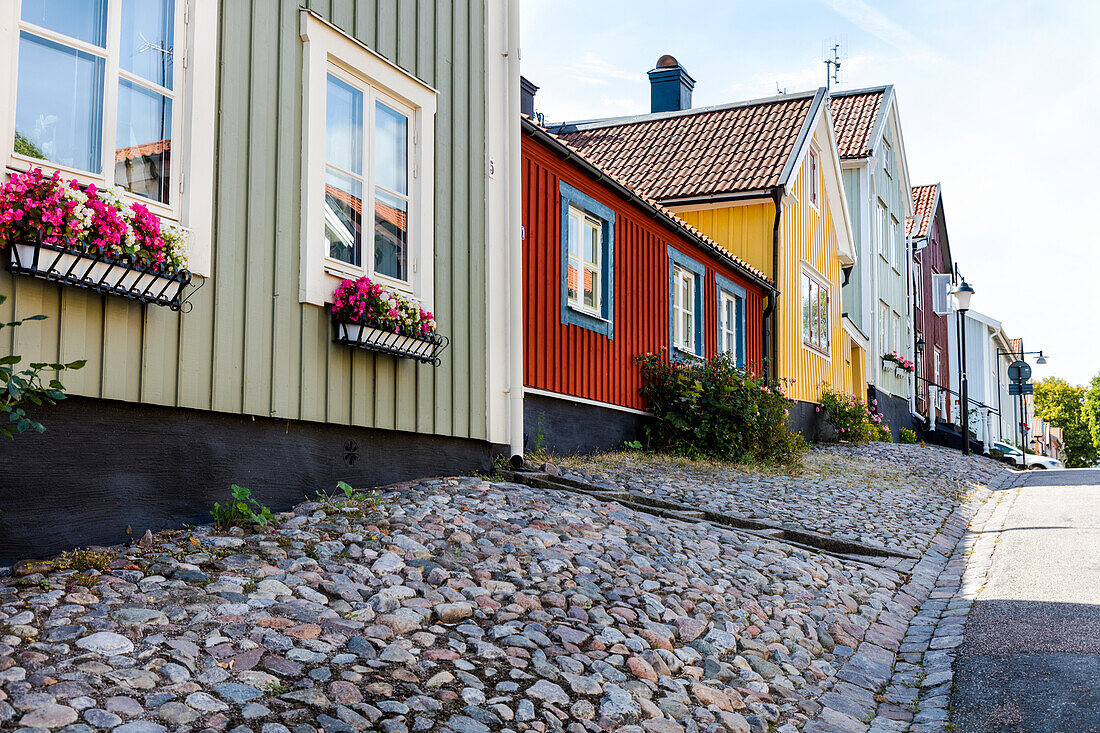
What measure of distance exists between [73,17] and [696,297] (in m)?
10.9

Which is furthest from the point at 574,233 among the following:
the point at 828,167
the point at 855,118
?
the point at 855,118

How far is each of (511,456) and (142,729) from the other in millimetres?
5675

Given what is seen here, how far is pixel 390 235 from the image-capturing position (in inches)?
303

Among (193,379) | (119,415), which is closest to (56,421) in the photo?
(119,415)

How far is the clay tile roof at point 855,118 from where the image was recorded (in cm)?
2577

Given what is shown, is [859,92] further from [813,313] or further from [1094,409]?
[1094,409]

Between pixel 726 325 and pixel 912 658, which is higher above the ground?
pixel 726 325

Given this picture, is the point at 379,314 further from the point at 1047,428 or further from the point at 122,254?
the point at 1047,428

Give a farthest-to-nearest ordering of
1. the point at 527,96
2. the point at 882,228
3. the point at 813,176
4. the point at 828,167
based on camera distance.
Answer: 1. the point at 882,228
2. the point at 828,167
3. the point at 813,176
4. the point at 527,96

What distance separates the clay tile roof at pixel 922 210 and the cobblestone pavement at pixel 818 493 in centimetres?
2078


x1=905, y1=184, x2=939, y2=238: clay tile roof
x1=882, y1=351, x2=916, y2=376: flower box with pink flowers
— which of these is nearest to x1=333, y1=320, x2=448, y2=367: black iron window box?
x1=882, y1=351, x2=916, y2=376: flower box with pink flowers

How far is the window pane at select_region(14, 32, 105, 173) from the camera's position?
5.05 meters

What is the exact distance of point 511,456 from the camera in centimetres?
885

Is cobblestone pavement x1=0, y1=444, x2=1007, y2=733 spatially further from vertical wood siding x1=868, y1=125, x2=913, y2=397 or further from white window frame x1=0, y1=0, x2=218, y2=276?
vertical wood siding x1=868, y1=125, x2=913, y2=397
